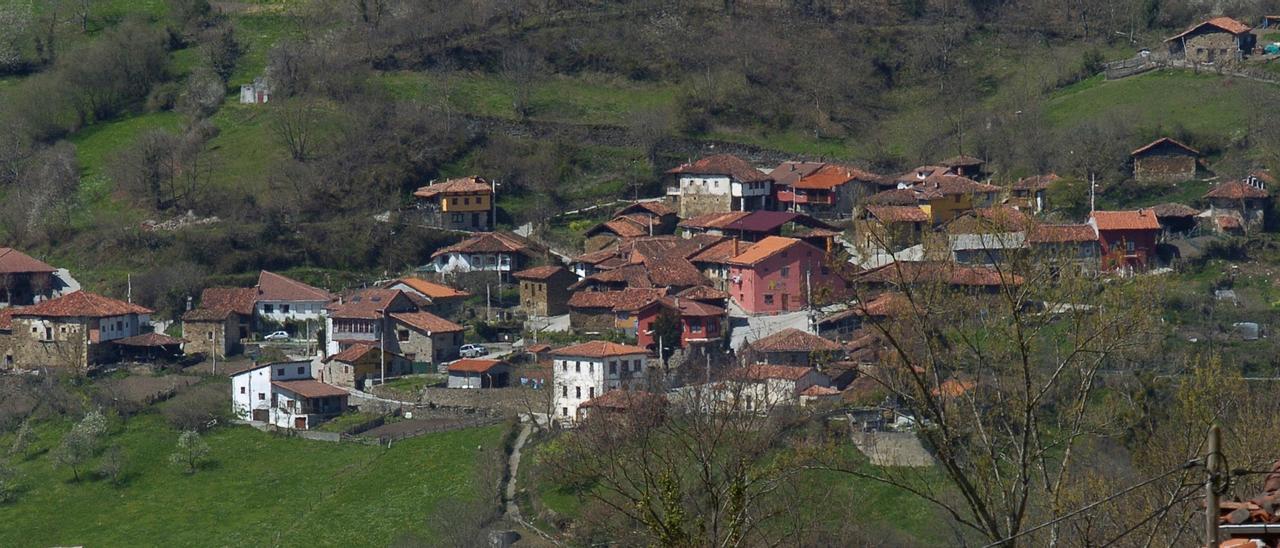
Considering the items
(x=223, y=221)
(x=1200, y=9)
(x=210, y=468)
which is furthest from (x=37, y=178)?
(x=1200, y=9)

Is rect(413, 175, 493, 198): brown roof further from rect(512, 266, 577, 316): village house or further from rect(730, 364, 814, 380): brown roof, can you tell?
rect(730, 364, 814, 380): brown roof

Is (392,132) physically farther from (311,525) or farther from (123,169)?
(311,525)

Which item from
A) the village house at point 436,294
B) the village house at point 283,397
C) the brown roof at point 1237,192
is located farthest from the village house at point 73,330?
the brown roof at point 1237,192

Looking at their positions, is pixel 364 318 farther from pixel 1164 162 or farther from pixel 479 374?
pixel 1164 162

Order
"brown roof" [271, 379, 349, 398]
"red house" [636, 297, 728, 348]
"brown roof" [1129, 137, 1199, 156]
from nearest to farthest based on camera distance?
"brown roof" [271, 379, 349, 398], "red house" [636, 297, 728, 348], "brown roof" [1129, 137, 1199, 156]

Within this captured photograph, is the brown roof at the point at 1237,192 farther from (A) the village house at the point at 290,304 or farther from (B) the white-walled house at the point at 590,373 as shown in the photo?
(A) the village house at the point at 290,304

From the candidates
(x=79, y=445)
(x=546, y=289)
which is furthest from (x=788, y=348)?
Answer: (x=79, y=445)

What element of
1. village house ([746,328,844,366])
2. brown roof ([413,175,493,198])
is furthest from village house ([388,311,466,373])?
brown roof ([413,175,493,198])
